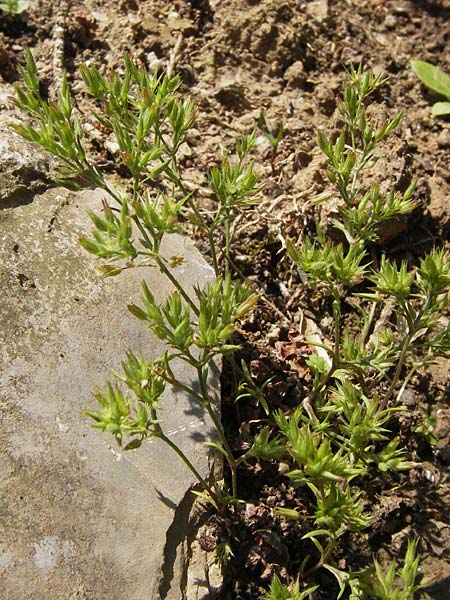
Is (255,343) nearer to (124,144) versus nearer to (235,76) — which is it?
(124,144)

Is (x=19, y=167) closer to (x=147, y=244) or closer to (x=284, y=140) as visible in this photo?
(x=147, y=244)

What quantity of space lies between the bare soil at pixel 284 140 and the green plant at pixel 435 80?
0.09 meters

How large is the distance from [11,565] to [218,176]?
5.72 feet

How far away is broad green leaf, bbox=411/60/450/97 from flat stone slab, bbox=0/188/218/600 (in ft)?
7.82

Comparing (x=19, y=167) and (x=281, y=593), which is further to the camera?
(x=19, y=167)

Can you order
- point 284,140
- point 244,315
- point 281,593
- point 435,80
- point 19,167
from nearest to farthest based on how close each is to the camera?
point 281,593, point 244,315, point 19,167, point 284,140, point 435,80

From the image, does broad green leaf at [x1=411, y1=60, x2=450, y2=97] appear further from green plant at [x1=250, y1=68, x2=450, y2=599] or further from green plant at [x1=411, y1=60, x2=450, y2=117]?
green plant at [x1=250, y1=68, x2=450, y2=599]

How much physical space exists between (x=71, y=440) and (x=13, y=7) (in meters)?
2.85

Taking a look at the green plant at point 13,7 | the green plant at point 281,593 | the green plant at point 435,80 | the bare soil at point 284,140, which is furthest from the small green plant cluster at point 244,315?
the green plant at point 13,7

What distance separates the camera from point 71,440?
279cm

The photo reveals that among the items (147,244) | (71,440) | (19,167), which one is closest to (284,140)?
(19,167)

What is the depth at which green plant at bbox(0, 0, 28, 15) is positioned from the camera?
13.6ft

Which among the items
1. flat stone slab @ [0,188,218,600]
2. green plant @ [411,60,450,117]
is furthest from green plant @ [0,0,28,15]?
green plant @ [411,60,450,117]

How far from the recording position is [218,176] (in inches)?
111
